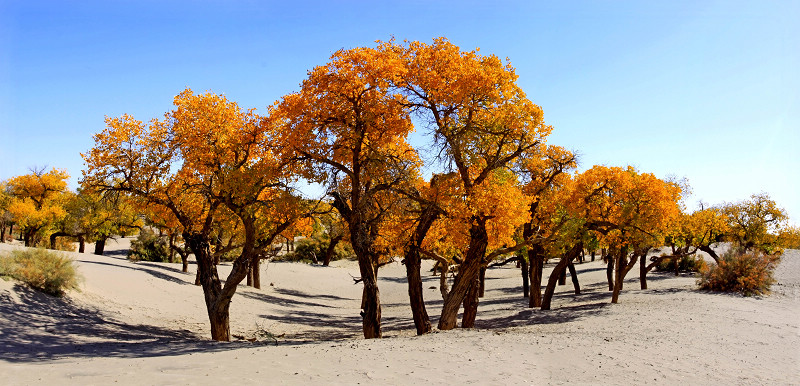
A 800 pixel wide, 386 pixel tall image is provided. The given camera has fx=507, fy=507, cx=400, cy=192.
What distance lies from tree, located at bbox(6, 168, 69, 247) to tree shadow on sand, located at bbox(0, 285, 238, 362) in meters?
30.0

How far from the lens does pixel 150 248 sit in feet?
165

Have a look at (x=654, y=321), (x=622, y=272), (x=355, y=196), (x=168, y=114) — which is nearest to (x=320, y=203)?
(x=355, y=196)

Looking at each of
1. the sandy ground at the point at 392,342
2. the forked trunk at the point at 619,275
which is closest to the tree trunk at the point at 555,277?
the sandy ground at the point at 392,342

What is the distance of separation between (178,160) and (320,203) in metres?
5.38

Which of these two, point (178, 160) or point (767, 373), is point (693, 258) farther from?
point (178, 160)

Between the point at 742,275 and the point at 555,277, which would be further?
the point at 742,275

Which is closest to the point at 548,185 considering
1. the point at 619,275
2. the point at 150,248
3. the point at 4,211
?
the point at 619,275

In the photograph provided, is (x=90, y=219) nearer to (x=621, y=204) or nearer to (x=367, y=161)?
(x=367, y=161)

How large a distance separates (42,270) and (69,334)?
600 cm

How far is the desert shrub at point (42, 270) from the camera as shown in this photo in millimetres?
19750

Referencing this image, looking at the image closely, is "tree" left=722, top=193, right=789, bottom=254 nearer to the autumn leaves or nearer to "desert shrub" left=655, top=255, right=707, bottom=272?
"desert shrub" left=655, top=255, right=707, bottom=272

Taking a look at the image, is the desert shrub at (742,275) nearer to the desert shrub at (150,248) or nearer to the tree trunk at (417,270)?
the tree trunk at (417,270)

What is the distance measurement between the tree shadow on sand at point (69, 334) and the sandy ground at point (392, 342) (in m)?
0.05

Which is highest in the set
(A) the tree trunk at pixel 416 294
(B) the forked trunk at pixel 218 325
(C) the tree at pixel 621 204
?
(C) the tree at pixel 621 204
